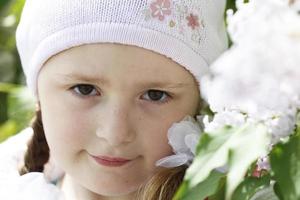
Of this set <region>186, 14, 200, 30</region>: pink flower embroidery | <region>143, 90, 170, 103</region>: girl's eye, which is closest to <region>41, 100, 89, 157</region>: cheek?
<region>143, 90, 170, 103</region>: girl's eye

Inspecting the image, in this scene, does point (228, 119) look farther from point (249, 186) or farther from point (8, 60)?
point (8, 60)

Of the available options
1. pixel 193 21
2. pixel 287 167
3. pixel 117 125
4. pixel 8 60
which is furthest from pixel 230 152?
pixel 8 60

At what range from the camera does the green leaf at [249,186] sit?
735 millimetres

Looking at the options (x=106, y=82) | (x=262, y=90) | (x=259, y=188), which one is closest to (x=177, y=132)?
(x=106, y=82)

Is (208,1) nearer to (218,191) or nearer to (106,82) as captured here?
(106,82)

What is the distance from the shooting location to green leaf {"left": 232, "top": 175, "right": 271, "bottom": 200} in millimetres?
735

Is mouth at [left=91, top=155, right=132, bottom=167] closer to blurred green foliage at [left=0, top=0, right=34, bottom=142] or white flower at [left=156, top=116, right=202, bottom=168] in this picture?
white flower at [left=156, top=116, right=202, bottom=168]

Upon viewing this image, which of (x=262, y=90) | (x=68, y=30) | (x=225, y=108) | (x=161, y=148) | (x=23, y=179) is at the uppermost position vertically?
(x=262, y=90)

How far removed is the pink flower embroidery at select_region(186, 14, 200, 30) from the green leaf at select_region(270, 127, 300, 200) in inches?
19.8

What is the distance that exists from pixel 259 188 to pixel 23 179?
735 mm

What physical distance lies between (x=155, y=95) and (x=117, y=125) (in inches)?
→ 3.8

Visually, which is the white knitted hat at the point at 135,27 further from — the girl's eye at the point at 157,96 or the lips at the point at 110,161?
the lips at the point at 110,161

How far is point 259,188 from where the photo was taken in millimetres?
760

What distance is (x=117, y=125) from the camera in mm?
1077
